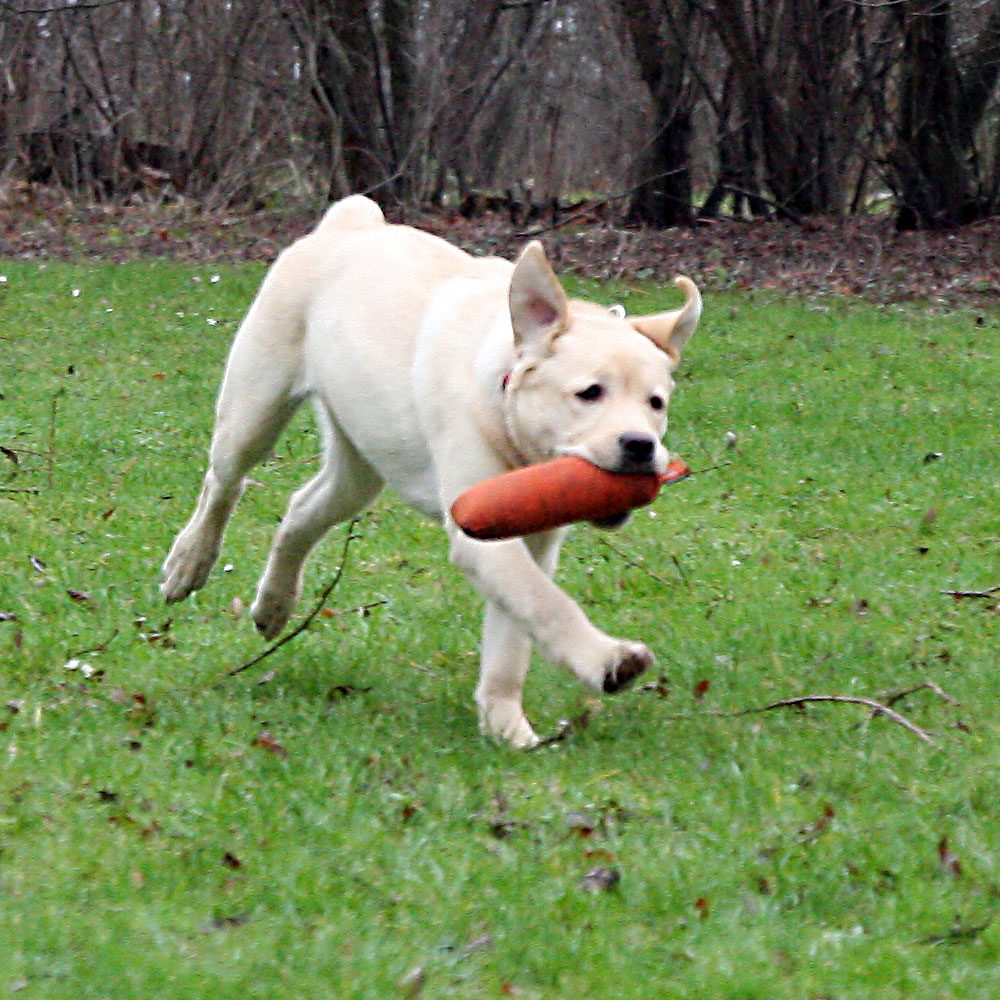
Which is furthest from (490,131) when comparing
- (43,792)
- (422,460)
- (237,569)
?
(43,792)

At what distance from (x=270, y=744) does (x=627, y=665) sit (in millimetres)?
1160

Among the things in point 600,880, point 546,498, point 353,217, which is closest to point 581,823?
point 600,880

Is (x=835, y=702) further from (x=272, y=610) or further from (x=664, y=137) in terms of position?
(x=664, y=137)

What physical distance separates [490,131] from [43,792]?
17.2m

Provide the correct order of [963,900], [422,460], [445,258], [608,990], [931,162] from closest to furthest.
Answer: [608,990] → [963,900] → [422,460] → [445,258] → [931,162]

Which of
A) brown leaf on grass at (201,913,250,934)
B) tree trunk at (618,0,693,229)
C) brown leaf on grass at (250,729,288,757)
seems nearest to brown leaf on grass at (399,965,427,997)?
brown leaf on grass at (201,913,250,934)

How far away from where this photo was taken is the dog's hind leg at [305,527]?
6.23 metres

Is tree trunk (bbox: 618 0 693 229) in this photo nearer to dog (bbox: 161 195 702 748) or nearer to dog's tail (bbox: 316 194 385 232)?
dog's tail (bbox: 316 194 385 232)

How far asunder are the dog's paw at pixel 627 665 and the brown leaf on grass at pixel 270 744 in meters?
1.02

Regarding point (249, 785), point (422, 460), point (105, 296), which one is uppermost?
point (422, 460)

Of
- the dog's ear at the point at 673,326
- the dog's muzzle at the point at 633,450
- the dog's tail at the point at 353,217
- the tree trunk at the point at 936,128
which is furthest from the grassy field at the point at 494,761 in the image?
the tree trunk at the point at 936,128

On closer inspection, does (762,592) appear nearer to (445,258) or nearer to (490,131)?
(445,258)

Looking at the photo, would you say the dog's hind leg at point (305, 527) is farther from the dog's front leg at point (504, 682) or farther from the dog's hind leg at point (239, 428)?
the dog's front leg at point (504, 682)

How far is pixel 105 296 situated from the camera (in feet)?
51.0
